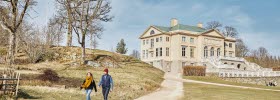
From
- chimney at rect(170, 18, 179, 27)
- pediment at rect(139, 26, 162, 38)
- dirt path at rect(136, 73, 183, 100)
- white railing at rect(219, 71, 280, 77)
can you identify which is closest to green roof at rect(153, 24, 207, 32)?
pediment at rect(139, 26, 162, 38)

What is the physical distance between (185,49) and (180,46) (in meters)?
1.79

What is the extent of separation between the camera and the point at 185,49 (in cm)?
6956

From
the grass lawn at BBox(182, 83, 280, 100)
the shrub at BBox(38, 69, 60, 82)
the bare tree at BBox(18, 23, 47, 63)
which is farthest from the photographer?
the bare tree at BBox(18, 23, 47, 63)

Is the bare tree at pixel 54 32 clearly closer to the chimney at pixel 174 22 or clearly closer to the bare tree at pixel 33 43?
the bare tree at pixel 33 43

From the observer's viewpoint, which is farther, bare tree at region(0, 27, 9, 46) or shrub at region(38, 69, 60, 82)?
bare tree at region(0, 27, 9, 46)

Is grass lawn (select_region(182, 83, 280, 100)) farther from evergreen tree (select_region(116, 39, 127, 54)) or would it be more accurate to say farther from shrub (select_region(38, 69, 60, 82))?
evergreen tree (select_region(116, 39, 127, 54))

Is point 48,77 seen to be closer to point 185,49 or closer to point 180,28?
point 185,49

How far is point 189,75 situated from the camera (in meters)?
52.8

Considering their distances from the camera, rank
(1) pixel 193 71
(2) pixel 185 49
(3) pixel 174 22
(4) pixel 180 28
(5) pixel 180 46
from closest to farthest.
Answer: (1) pixel 193 71, (5) pixel 180 46, (2) pixel 185 49, (4) pixel 180 28, (3) pixel 174 22

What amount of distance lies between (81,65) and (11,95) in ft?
79.3

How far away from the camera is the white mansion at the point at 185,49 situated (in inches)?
2685

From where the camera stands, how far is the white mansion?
2685 inches

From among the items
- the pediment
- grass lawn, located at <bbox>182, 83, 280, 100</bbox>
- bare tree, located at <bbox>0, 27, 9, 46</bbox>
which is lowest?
grass lawn, located at <bbox>182, 83, 280, 100</bbox>

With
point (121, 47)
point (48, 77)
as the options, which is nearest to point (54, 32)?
point (48, 77)
